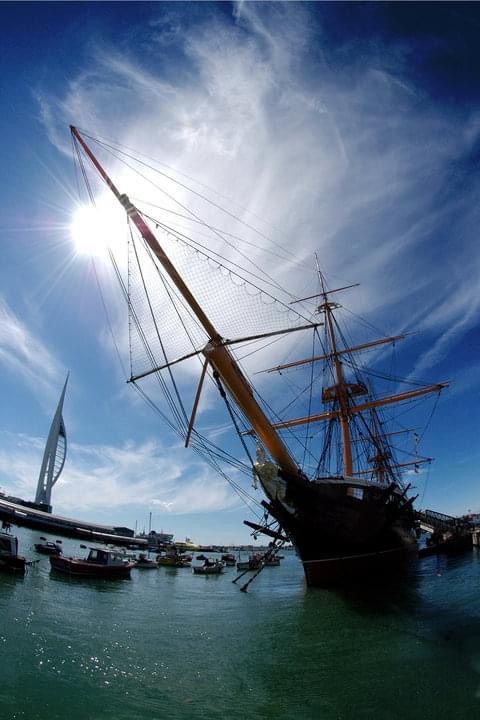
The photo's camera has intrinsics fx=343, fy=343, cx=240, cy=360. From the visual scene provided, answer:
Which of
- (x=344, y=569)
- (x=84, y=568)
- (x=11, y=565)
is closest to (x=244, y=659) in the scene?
(x=344, y=569)

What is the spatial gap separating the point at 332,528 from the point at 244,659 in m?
10.5

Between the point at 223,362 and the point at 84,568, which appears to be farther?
the point at 84,568

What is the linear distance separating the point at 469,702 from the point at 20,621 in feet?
46.5

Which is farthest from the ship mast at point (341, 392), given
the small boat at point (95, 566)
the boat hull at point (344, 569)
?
the small boat at point (95, 566)

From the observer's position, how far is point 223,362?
1650cm

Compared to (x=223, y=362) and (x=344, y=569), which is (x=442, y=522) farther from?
(x=223, y=362)

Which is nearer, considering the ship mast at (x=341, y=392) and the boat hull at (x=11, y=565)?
the boat hull at (x=11, y=565)

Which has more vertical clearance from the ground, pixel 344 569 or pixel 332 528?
pixel 332 528

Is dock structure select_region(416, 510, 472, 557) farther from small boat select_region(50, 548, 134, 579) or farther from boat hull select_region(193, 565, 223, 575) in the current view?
small boat select_region(50, 548, 134, 579)

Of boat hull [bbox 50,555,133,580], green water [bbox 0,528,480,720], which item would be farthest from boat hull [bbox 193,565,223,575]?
green water [bbox 0,528,480,720]

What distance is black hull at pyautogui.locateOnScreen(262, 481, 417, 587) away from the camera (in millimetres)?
19188

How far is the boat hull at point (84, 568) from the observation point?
2591 cm

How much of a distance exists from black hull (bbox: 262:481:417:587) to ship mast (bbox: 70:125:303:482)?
68.7 inches

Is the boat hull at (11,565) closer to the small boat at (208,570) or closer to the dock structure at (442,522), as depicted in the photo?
the small boat at (208,570)
